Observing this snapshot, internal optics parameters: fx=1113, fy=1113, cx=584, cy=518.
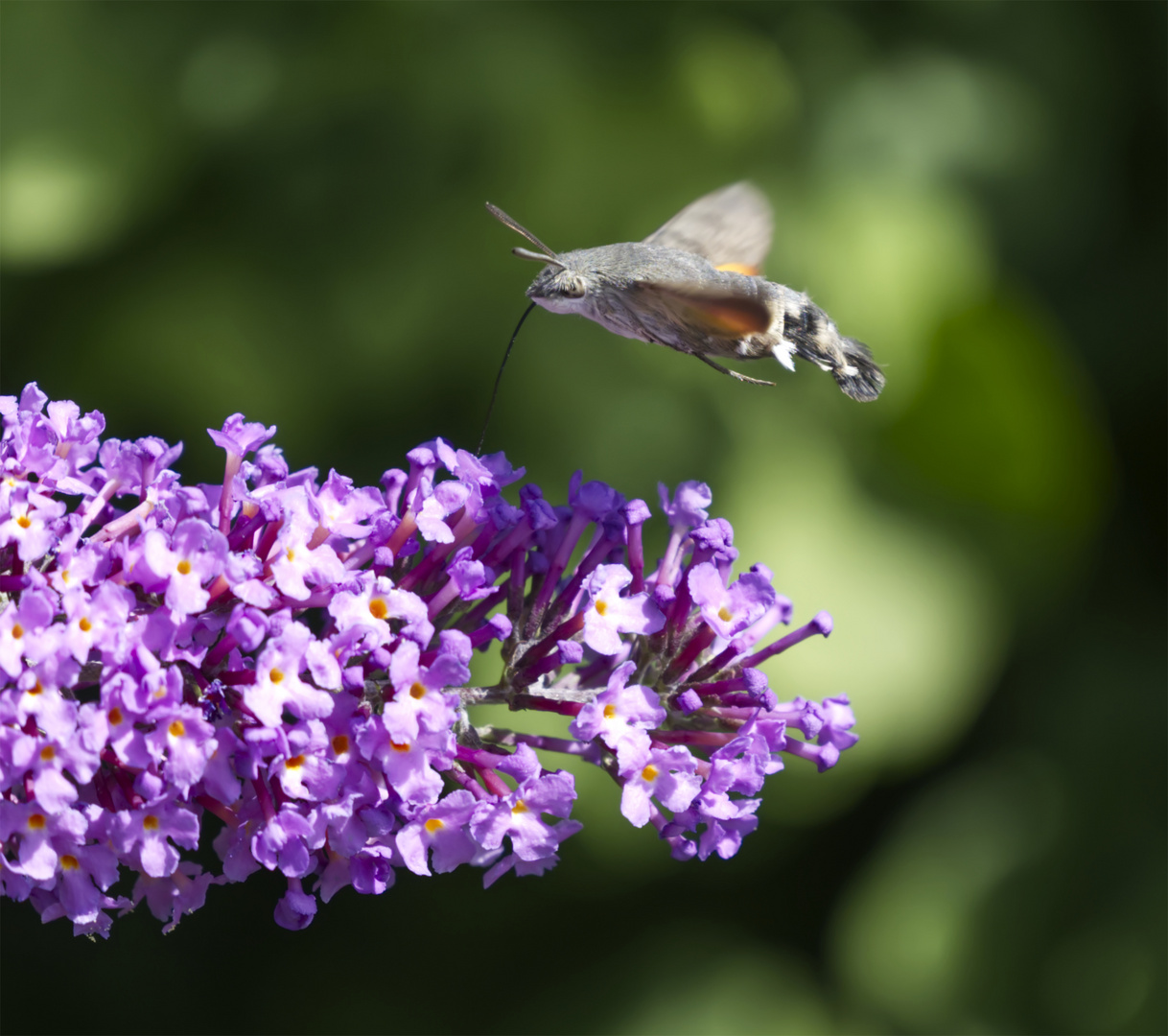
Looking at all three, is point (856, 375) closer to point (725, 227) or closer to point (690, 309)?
point (690, 309)

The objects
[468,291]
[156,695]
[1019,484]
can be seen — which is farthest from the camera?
[1019,484]

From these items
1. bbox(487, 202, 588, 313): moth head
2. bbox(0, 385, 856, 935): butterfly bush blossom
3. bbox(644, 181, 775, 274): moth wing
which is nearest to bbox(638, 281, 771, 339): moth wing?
bbox(487, 202, 588, 313): moth head

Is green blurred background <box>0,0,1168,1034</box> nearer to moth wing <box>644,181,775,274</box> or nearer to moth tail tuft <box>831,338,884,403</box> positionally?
moth wing <box>644,181,775,274</box>

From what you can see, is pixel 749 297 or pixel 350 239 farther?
pixel 350 239

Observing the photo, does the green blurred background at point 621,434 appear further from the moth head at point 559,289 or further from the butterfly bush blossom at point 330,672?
the butterfly bush blossom at point 330,672

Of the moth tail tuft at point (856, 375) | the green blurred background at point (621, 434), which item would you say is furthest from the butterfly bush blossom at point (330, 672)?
the green blurred background at point (621, 434)

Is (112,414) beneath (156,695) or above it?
beneath

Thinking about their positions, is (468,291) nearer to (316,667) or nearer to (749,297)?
(749,297)

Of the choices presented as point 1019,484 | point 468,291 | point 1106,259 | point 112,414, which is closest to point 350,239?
point 468,291

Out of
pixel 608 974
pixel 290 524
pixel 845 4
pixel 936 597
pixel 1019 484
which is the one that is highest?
pixel 845 4
